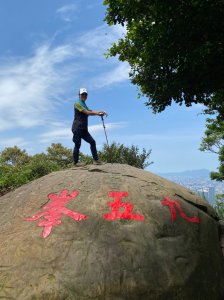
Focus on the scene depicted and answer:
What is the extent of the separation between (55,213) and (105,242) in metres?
1.01

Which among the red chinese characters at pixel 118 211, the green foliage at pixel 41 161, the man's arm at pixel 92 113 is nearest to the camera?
the red chinese characters at pixel 118 211

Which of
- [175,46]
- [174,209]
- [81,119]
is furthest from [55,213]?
[175,46]

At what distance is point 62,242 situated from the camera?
6.00 meters

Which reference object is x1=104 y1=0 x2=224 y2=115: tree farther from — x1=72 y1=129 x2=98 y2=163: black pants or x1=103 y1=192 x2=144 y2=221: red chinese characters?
x1=103 y1=192 x2=144 y2=221: red chinese characters

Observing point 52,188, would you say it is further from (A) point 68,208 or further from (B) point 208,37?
(B) point 208,37

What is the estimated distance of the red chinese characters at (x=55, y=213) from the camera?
6336 mm

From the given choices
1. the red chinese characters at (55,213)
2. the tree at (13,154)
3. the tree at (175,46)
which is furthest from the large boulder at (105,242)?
the tree at (13,154)

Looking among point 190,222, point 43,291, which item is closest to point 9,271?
point 43,291

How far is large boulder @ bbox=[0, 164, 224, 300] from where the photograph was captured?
18.6 ft

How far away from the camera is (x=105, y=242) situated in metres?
6.07

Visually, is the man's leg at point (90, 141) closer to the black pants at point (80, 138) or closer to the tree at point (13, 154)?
the black pants at point (80, 138)

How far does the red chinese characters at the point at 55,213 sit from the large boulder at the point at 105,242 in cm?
2

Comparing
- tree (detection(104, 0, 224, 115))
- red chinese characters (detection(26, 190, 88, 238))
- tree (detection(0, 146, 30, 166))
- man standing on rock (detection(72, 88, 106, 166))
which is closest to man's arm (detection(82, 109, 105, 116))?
man standing on rock (detection(72, 88, 106, 166))

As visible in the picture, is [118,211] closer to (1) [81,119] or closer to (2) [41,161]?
(1) [81,119]
